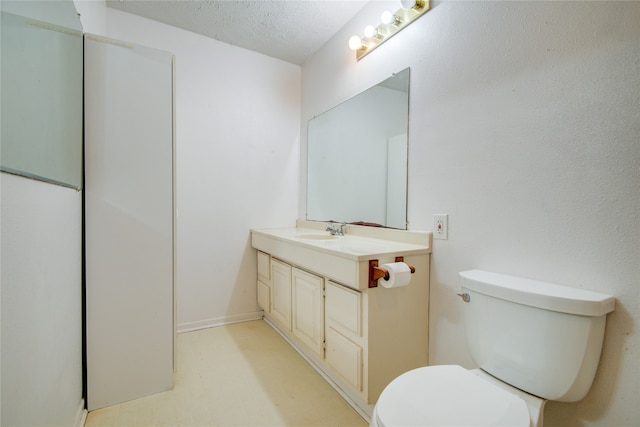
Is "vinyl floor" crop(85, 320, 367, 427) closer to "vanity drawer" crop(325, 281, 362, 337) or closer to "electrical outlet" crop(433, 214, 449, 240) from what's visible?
"vanity drawer" crop(325, 281, 362, 337)

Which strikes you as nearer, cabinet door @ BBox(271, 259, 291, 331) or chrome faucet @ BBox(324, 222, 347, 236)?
cabinet door @ BBox(271, 259, 291, 331)

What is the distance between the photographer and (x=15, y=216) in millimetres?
715

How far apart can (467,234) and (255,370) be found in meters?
1.43

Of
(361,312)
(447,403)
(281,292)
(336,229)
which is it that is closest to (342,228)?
(336,229)

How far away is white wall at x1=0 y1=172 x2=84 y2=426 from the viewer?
0.68m

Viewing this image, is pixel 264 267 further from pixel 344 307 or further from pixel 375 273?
pixel 375 273

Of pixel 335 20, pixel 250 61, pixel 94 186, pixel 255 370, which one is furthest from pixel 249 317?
pixel 335 20

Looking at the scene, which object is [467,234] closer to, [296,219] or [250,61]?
[296,219]

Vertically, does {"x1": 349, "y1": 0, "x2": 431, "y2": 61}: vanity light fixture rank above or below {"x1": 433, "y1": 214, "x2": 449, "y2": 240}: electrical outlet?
above

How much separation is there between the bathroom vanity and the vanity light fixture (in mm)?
1147

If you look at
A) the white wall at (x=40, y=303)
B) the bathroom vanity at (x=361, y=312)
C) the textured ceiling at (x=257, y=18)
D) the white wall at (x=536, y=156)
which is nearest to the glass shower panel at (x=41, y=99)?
the white wall at (x=40, y=303)

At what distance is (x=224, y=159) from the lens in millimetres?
2414

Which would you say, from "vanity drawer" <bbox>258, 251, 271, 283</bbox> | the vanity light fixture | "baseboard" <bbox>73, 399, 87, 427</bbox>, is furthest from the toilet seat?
the vanity light fixture

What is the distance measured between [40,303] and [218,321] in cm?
167
